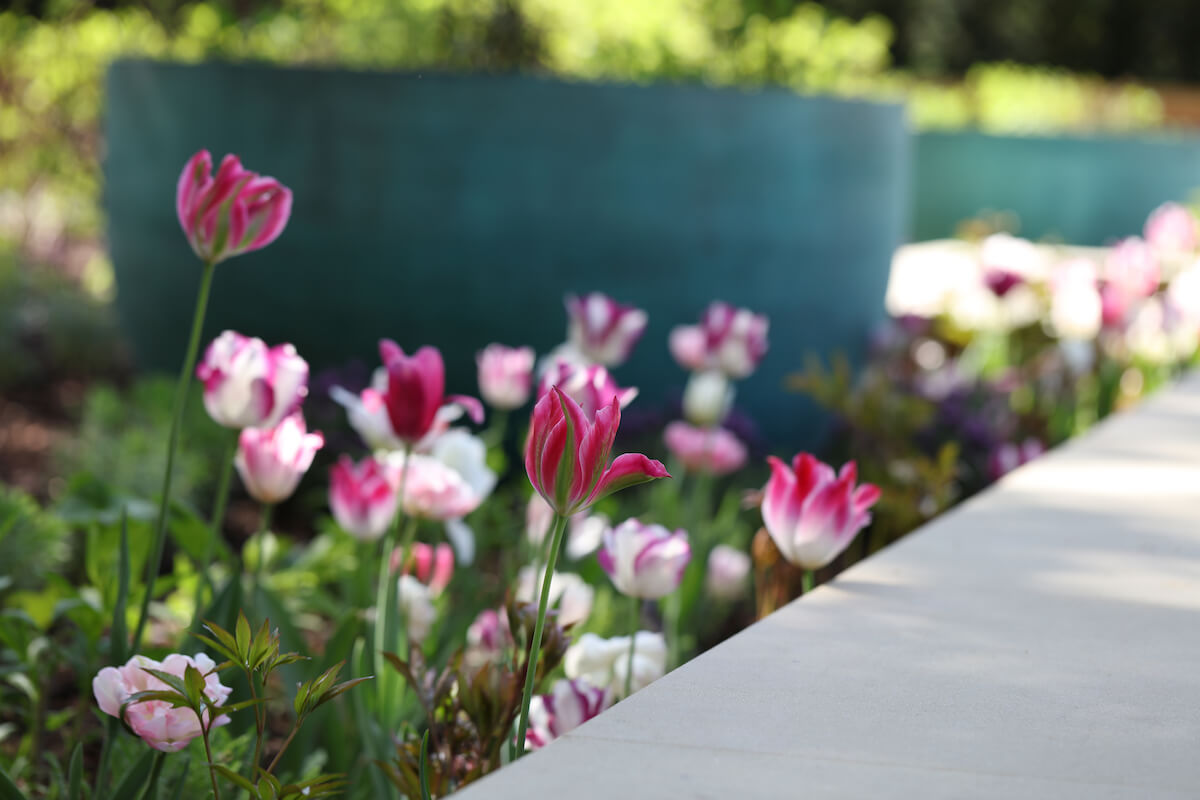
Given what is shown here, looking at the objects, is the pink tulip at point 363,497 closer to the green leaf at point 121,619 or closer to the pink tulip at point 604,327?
the green leaf at point 121,619

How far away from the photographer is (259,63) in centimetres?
316

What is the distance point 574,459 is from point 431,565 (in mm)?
711

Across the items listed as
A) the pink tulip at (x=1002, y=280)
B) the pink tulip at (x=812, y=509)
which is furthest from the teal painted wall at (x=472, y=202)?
the pink tulip at (x=812, y=509)

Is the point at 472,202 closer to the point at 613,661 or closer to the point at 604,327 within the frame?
the point at 604,327

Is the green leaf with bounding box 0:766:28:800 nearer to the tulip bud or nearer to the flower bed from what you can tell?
the flower bed

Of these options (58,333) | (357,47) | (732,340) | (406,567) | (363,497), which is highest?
(357,47)

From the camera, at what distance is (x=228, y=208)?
1314 mm

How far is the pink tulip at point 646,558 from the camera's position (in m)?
1.30

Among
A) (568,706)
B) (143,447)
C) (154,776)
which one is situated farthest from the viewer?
(143,447)

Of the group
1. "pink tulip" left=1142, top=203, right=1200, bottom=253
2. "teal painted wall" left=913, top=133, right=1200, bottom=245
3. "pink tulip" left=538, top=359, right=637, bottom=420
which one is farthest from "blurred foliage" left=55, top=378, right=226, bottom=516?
"teal painted wall" left=913, top=133, right=1200, bottom=245

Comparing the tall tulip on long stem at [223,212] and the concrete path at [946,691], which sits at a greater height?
the tall tulip on long stem at [223,212]

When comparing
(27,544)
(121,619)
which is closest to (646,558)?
(121,619)

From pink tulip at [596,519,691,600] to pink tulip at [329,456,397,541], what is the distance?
0.33 m

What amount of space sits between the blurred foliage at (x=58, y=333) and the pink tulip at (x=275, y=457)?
304cm
